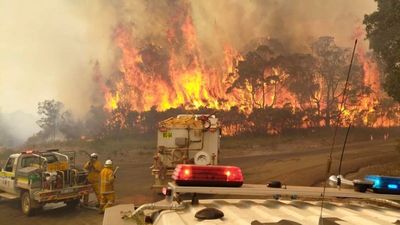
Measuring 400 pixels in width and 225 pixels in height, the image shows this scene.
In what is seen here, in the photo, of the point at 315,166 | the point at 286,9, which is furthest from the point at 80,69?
the point at 315,166

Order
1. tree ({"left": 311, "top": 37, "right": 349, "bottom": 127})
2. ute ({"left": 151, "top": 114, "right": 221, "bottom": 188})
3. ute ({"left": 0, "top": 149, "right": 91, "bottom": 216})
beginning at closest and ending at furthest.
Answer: ute ({"left": 0, "top": 149, "right": 91, "bottom": 216}) → ute ({"left": 151, "top": 114, "right": 221, "bottom": 188}) → tree ({"left": 311, "top": 37, "right": 349, "bottom": 127})

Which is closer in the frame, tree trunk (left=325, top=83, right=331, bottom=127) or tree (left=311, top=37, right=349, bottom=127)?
tree trunk (left=325, top=83, right=331, bottom=127)

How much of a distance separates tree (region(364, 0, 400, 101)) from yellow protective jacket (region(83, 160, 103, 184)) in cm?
1653

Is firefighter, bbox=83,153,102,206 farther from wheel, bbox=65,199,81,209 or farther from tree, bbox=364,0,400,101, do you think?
tree, bbox=364,0,400,101

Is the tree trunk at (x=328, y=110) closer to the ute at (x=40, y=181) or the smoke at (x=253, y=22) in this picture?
the smoke at (x=253, y=22)

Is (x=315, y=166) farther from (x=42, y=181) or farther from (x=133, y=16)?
(x=133, y=16)

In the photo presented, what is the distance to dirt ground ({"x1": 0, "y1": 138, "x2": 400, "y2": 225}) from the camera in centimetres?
1366

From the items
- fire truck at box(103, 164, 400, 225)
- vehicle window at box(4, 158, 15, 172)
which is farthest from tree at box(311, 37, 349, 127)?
fire truck at box(103, 164, 400, 225)

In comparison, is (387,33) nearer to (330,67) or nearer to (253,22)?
(330,67)

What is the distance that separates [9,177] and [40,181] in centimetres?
177

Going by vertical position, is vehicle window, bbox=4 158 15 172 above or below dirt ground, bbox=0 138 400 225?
above

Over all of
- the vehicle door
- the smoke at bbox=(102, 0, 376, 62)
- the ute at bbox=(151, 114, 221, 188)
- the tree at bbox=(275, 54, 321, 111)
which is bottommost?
the vehicle door

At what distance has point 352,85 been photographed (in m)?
48.1

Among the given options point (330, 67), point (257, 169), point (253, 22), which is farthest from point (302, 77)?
point (257, 169)
